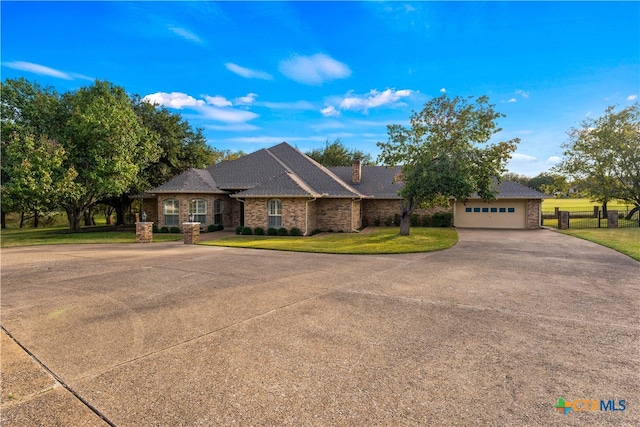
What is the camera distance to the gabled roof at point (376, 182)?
2448 centimetres

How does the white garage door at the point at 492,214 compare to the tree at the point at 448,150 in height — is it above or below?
below

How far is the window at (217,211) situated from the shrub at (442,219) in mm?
15696

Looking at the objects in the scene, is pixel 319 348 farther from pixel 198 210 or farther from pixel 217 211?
pixel 217 211

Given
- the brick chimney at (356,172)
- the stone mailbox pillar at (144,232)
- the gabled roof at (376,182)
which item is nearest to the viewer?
the stone mailbox pillar at (144,232)

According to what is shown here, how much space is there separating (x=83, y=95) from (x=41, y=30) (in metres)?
9.70

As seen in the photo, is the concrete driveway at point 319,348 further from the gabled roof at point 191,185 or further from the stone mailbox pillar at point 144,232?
the gabled roof at point 191,185

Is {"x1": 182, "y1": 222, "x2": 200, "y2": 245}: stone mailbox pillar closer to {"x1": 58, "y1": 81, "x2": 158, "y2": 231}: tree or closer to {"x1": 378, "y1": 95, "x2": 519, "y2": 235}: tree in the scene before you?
{"x1": 58, "y1": 81, "x2": 158, "y2": 231}: tree

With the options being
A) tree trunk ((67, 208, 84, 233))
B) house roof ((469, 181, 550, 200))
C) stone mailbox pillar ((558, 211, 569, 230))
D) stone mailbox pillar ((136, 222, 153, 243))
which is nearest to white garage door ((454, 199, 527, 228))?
house roof ((469, 181, 550, 200))

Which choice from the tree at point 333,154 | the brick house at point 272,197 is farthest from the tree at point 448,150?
the tree at point 333,154

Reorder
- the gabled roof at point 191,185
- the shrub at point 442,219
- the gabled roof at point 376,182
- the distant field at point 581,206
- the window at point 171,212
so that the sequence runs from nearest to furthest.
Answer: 1. the gabled roof at point 191,185
2. the window at point 171,212
3. the shrub at point 442,219
4. the gabled roof at point 376,182
5. the distant field at point 581,206

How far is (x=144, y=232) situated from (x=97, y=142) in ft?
24.7

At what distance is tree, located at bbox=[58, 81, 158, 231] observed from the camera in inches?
749

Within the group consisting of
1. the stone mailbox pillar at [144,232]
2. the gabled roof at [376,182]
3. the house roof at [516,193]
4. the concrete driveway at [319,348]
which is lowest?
the concrete driveway at [319,348]

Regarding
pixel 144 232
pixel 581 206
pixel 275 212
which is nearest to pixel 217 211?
pixel 275 212
